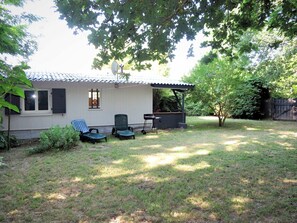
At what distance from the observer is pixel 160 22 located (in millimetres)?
4176

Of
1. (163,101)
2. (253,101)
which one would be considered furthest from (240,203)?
(253,101)

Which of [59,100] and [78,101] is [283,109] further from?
[59,100]

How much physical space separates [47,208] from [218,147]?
5466 millimetres

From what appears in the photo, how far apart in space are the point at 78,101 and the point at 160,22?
24.3 ft

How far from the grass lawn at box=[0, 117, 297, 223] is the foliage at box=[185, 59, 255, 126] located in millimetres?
6281

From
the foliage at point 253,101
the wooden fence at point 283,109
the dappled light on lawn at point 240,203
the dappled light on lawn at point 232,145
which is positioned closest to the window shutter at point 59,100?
the dappled light on lawn at point 232,145

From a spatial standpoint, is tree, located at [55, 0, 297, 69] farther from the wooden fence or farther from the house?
the wooden fence

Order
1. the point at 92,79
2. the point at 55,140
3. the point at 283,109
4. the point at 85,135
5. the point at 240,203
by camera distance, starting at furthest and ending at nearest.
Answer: the point at 283,109 < the point at 92,79 < the point at 85,135 < the point at 55,140 < the point at 240,203

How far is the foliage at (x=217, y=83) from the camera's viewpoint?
1248 cm

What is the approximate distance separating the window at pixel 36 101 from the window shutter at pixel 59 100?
365mm

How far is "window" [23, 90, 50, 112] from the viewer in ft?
32.0

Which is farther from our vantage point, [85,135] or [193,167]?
[85,135]

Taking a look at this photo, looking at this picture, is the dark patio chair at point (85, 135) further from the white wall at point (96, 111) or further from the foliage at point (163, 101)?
the foliage at point (163, 101)

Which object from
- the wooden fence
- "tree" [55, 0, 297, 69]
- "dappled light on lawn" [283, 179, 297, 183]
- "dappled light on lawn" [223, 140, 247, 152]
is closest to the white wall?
"dappled light on lawn" [223, 140, 247, 152]
